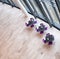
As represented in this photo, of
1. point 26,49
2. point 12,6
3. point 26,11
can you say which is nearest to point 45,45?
point 26,49


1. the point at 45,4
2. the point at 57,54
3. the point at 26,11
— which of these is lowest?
the point at 57,54

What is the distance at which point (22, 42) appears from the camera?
2.20 meters

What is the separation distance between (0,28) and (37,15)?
704 mm

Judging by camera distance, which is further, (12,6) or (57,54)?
(12,6)

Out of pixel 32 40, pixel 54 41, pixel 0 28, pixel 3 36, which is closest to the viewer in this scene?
pixel 54 41

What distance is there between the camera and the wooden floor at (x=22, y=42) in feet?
6.31

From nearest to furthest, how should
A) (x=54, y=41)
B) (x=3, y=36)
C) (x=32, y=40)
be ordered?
(x=54, y=41) < (x=32, y=40) < (x=3, y=36)

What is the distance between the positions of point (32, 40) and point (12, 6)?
122 centimetres

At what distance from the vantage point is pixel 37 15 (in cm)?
250

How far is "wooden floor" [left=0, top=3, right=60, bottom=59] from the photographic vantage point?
1.92m

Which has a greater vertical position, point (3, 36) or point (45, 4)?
point (45, 4)

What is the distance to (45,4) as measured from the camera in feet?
6.78

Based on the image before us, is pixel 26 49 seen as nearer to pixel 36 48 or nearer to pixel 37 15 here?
pixel 36 48

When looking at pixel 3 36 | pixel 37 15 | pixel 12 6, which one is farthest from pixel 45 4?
pixel 12 6
